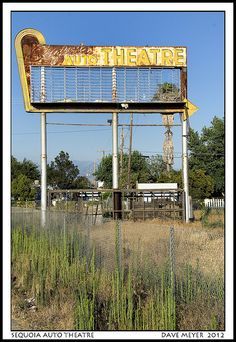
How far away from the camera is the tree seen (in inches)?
2391

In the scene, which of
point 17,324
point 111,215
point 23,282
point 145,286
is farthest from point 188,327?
point 111,215

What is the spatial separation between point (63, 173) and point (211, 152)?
1806 cm

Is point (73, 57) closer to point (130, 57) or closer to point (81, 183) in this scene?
point (130, 57)

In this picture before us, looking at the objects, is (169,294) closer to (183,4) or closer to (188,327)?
(188,327)

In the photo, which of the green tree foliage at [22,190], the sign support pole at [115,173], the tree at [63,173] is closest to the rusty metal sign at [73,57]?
the sign support pole at [115,173]

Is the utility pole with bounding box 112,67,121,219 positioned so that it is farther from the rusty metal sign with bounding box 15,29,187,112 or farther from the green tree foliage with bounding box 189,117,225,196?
the green tree foliage with bounding box 189,117,225,196

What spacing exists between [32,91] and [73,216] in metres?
14.9

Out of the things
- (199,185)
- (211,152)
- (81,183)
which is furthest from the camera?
(81,183)

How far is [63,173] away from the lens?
202 ft

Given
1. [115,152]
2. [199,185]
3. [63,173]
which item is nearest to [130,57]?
[115,152]

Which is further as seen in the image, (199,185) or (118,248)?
(199,185)

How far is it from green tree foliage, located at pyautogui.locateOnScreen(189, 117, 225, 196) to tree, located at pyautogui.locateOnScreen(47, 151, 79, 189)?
1461 centimetres

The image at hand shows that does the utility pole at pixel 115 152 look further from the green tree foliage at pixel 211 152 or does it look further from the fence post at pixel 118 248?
the green tree foliage at pixel 211 152

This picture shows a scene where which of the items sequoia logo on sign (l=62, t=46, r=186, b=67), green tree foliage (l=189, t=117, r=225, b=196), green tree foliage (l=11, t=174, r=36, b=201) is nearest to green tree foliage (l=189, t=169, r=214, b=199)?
green tree foliage (l=189, t=117, r=225, b=196)
